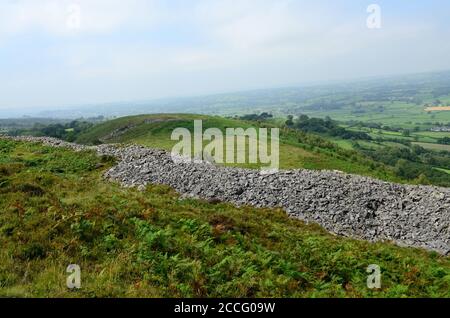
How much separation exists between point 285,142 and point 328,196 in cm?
2727

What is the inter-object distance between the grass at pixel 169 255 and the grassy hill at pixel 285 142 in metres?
20.5

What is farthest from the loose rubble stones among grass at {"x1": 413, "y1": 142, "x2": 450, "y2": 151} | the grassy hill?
grass at {"x1": 413, "y1": 142, "x2": 450, "y2": 151}

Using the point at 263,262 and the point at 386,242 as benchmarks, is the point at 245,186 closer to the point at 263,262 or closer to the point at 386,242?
the point at 386,242

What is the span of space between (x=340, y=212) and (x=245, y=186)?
20.0 ft

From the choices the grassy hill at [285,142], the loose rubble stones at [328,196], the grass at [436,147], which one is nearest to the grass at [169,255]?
the loose rubble stones at [328,196]

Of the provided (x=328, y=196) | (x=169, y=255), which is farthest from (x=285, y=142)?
(x=169, y=255)

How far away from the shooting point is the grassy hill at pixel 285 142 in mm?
39031

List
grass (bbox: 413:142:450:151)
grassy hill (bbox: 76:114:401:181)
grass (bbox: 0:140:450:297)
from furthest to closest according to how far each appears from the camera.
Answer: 1. grass (bbox: 413:142:450:151)
2. grassy hill (bbox: 76:114:401:181)
3. grass (bbox: 0:140:450:297)

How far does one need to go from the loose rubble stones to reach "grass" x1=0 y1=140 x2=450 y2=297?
3.27 meters

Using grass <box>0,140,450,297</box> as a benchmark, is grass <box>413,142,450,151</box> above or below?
below

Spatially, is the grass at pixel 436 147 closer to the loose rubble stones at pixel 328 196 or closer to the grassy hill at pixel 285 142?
the grassy hill at pixel 285 142

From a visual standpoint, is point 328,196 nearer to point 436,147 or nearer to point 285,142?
point 285,142

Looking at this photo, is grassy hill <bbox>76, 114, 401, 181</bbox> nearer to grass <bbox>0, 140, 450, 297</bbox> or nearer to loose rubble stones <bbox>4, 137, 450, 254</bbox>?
loose rubble stones <bbox>4, 137, 450, 254</bbox>

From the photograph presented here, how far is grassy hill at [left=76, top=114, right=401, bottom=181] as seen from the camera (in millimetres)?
39031
